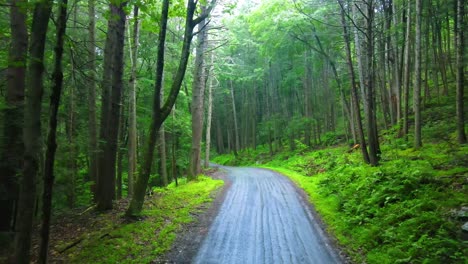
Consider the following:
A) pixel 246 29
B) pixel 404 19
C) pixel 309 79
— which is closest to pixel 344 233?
pixel 404 19

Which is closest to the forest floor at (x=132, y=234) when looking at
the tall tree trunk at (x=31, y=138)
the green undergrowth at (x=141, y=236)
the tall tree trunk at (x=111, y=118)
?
the green undergrowth at (x=141, y=236)

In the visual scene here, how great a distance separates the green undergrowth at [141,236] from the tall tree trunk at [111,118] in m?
1.12

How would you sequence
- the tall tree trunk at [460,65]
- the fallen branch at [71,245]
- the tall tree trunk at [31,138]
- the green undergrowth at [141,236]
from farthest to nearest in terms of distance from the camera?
the tall tree trunk at [460,65] < the fallen branch at [71,245] < the green undergrowth at [141,236] < the tall tree trunk at [31,138]

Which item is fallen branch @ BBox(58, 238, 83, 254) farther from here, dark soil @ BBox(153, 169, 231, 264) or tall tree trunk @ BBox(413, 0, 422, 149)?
tall tree trunk @ BBox(413, 0, 422, 149)

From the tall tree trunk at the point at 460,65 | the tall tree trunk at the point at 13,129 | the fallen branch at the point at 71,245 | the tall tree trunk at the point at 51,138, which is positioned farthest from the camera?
the tall tree trunk at the point at 460,65

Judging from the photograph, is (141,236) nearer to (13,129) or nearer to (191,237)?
(191,237)

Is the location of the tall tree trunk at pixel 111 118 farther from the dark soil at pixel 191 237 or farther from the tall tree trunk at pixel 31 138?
the tall tree trunk at pixel 31 138

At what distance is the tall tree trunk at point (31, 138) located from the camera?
146 inches

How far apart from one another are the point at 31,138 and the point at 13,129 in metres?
2.85

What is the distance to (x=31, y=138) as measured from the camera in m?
3.73

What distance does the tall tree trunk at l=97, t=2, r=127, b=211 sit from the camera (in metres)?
7.91

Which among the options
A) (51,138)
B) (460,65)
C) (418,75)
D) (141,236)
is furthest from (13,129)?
(418,75)

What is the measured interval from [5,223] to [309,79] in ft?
76.2

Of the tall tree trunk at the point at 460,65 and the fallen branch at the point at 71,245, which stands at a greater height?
the tall tree trunk at the point at 460,65
